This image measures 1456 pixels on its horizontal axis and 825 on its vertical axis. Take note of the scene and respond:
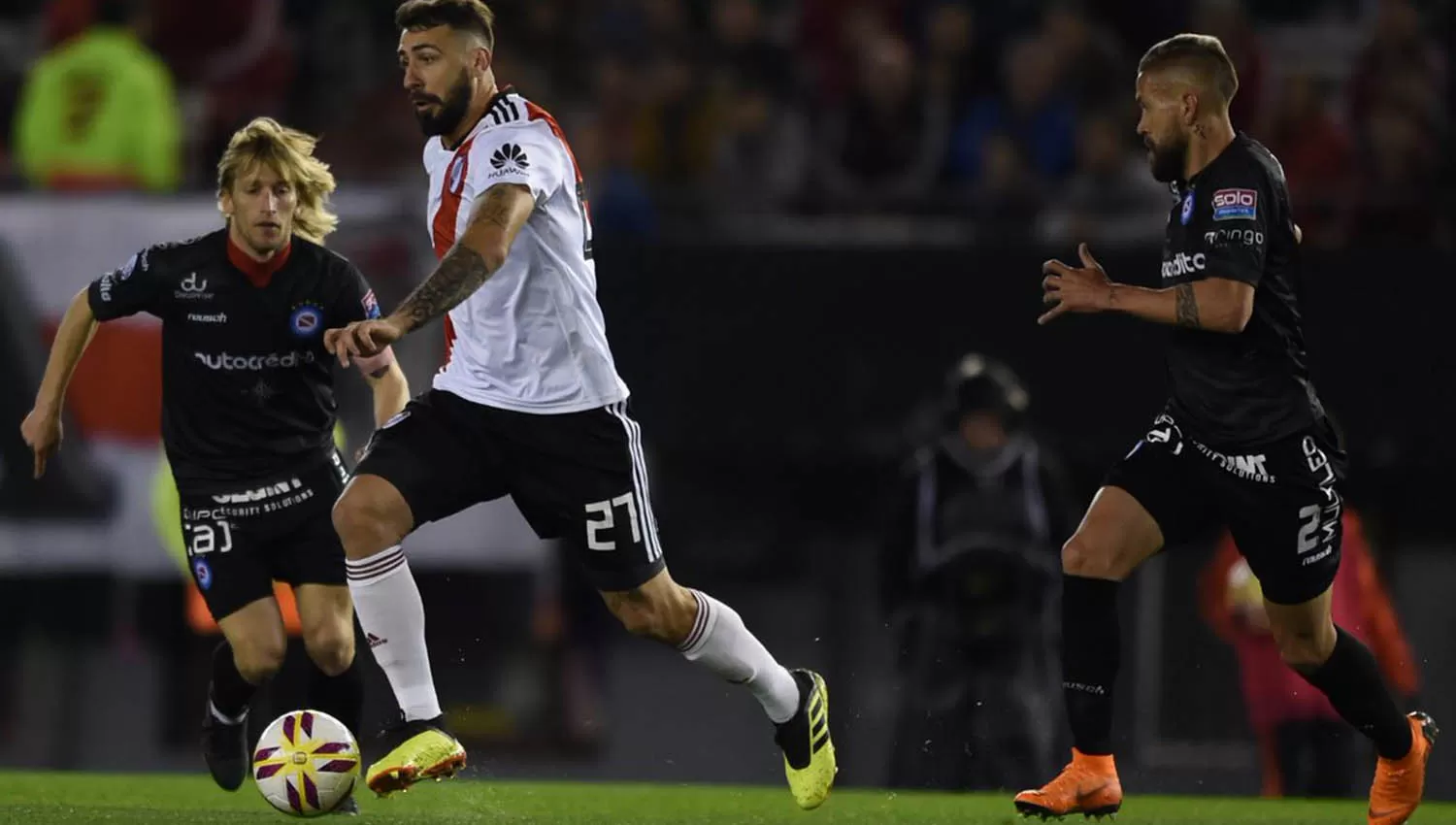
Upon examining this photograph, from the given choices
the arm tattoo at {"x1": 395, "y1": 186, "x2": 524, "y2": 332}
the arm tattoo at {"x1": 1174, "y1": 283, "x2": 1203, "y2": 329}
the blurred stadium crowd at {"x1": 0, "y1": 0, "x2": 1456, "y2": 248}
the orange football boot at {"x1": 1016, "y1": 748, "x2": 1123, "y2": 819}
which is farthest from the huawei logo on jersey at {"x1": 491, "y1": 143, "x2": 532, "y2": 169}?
the blurred stadium crowd at {"x1": 0, "y1": 0, "x2": 1456, "y2": 248}

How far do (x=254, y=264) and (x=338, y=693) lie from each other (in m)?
1.47

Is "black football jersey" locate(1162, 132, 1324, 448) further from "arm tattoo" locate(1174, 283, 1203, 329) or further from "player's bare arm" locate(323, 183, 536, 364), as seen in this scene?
"player's bare arm" locate(323, 183, 536, 364)

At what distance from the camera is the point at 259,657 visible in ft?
25.6

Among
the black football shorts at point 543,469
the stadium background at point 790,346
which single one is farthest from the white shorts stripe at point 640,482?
the stadium background at point 790,346

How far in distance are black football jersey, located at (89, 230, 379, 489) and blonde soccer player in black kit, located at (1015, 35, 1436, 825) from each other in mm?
2569

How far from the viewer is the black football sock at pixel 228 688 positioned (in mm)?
7957

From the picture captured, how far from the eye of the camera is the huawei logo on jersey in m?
6.72

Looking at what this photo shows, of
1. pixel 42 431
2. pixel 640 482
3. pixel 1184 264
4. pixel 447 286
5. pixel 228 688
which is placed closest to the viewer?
pixel 447 286

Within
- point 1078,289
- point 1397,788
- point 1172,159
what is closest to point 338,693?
point 1078,289

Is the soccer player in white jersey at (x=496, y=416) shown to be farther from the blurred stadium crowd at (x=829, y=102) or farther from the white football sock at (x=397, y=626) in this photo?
the blurred stadium crowd at (x=829, y=102)

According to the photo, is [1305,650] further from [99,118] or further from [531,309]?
[99,118]

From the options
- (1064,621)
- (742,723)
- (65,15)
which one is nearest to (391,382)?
(1064,621)

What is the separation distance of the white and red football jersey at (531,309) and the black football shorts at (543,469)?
0.20 ft

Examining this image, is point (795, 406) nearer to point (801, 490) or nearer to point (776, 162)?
point (801, 490)
